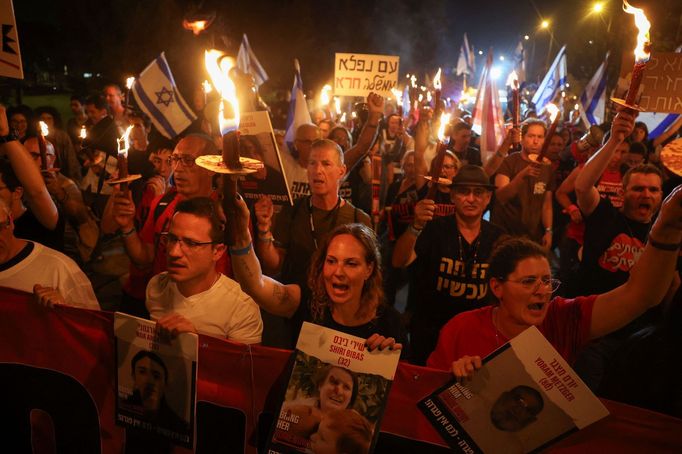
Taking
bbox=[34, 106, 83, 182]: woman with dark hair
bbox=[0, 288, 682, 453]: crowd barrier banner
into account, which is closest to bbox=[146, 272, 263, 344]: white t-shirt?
bbox=[0, 288, 682, 453]: crowd barrier banner

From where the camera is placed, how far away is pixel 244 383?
2.87 m

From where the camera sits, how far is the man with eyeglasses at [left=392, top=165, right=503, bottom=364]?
4.01 m

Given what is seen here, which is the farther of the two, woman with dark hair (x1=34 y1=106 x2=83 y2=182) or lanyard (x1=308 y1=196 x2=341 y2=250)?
woman with dark hair (x1=34 y1=106 x2=83 y2=182)

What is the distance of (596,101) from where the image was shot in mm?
10133

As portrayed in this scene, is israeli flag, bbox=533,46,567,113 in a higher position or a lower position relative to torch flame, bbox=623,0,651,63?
higher

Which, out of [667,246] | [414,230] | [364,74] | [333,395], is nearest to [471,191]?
[414,230]

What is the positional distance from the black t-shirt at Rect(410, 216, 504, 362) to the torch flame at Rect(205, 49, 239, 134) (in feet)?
7.10

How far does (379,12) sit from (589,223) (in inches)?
1831

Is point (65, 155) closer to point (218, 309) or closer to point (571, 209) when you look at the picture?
point (218, 309)

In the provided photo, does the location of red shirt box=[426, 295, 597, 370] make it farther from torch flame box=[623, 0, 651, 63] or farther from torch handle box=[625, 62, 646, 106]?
torch flame box=[623, 0, 651, 63]

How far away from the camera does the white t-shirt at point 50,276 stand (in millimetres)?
3260

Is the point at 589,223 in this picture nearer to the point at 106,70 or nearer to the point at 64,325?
the point at 64,325

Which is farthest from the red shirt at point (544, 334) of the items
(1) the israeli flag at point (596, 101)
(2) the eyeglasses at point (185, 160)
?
(1) the israeli flag at point (596, 101)

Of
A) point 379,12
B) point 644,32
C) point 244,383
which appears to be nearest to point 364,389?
point 244,383
